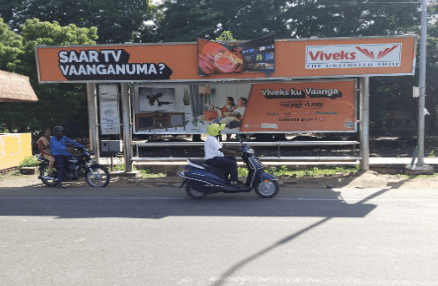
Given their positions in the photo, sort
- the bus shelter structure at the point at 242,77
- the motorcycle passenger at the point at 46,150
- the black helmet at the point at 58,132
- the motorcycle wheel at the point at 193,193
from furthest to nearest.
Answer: the bus shelter structure at the point at 242,77 → the motorcycle passenger at the point at 46,150 → the black helmet at the point at 58,132 → the motorcycle wheel at the point at 193,193

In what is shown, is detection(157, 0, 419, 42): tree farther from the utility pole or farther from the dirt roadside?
the dirt roadside

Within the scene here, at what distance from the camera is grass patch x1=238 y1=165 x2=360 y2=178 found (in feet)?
37.9

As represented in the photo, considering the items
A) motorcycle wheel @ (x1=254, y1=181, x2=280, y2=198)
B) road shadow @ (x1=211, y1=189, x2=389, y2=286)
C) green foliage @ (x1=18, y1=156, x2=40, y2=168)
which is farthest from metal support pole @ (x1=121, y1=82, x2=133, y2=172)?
road shadow @ (x1=211, y1=189, x2=389, y2=286)

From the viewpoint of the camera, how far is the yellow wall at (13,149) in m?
12.9

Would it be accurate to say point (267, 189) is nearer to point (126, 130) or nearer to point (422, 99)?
point (126, 130)

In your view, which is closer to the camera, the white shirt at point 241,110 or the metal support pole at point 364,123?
the metal support pole at point 364,123

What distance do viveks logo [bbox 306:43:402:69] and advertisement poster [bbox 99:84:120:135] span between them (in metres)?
5.58

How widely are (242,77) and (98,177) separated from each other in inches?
178

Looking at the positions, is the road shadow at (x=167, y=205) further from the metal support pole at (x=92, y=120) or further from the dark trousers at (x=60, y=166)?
the metal support pole at (x=92, y=120)

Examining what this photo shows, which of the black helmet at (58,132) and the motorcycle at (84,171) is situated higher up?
the black helmet at (58,132)

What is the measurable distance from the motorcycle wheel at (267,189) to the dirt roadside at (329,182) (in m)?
1.66

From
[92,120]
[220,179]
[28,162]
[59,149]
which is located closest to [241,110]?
[92,120]

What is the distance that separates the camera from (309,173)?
460 inches

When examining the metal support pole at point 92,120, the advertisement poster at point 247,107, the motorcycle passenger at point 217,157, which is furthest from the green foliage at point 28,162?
the motorcycle passenger at point 217,157
